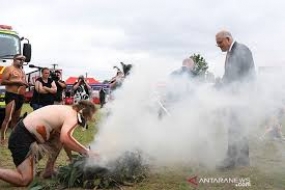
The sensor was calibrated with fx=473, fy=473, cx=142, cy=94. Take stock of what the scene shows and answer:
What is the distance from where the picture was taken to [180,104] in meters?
6.66

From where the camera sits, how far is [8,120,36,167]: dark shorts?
6004mm

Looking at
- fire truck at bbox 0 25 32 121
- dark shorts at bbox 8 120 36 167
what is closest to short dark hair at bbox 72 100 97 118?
dark shorts at bbox 8 120 36 167

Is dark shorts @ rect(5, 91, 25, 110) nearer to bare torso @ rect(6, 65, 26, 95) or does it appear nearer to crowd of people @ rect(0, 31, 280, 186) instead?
bare torso @ rect(6, 65, 26, 95)

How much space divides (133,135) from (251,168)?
170 cm

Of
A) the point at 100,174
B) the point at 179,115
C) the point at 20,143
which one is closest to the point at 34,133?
the point at 20,143

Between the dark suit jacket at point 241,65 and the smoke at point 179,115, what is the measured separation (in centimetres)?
11

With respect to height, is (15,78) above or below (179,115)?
above

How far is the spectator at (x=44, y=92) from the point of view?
1120 centimetres

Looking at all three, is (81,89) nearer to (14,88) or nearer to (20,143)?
(14,88)

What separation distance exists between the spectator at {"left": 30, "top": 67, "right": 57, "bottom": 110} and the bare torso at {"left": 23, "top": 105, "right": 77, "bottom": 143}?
516 centimetres

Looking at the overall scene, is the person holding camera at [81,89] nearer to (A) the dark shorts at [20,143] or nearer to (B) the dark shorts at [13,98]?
(B) the dark shorts at [13,98]

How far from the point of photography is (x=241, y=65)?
6.48 m

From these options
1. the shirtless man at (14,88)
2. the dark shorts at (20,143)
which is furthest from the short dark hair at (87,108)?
the shirtless man at (14,88)

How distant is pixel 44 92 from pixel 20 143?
5.30 meters
